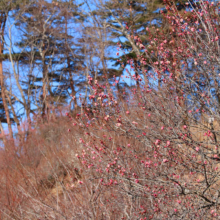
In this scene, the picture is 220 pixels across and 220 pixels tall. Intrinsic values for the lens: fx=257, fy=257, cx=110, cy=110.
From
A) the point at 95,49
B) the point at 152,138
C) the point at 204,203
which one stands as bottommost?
the point at 204,203

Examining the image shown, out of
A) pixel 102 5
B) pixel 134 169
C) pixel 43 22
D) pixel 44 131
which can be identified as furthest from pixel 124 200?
pixel 43 22

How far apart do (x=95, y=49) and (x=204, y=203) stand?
13.4 metres

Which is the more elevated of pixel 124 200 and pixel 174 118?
pixel 174 118

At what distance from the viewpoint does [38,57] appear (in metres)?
19.1

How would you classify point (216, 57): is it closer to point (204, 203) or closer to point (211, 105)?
point (211, 105)

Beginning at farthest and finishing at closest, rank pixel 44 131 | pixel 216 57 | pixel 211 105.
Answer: pixel 44 131 → pixel 211 105 → pixel 216 57

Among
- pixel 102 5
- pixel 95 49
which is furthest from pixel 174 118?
pixel 95 49

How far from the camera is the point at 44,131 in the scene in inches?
489

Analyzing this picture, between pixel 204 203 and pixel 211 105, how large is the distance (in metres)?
1.11

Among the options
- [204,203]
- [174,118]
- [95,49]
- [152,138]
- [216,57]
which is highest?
[95,49]

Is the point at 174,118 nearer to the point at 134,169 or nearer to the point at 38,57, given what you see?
the point at 134,169

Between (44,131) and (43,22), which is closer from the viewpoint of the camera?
(44,131)

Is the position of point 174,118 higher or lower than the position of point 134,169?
higher

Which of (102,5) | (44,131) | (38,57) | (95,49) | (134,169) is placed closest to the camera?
(134,169)
